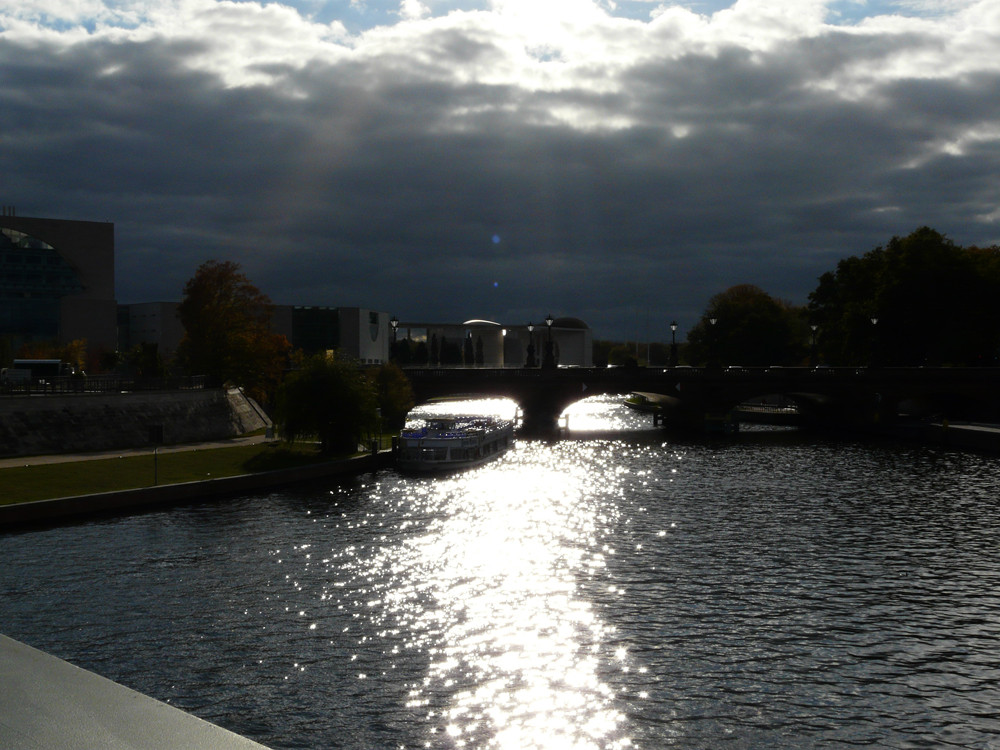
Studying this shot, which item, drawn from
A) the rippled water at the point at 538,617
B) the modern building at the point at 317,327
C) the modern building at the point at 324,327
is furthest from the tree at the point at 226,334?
the modern building at the point at 324,327

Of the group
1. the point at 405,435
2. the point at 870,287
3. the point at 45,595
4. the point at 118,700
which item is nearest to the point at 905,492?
the point at 405,435

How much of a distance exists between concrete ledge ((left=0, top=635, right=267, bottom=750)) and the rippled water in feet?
12.5

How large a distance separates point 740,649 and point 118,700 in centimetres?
1683

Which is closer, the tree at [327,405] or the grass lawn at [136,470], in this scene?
the grass lawn at [136,470]

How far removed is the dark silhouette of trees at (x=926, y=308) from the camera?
120875 mm

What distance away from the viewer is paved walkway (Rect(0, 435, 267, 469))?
5498cm

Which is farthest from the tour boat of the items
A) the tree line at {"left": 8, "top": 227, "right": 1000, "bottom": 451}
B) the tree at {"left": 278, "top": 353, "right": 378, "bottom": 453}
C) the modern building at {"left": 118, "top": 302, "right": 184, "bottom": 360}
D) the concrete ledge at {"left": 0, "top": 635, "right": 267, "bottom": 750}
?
the concrete ledge at {"left": 0, "top": 635, "right": 267, "bottom": 750}

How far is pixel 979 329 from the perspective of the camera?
11969 cm

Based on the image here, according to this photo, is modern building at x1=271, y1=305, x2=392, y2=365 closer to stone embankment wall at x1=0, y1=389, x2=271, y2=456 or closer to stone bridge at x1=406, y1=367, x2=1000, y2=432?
stone bridge at x1=406, y1=367, x2=1000, y2=432

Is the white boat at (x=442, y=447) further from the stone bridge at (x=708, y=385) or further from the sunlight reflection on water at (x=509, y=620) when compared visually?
the stone bridge at (x=708, y=385)

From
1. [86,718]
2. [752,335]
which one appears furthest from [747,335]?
[86,718]

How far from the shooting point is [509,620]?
98.5ft

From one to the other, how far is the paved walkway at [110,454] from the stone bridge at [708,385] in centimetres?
3612

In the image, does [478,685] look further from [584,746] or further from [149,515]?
[149,515]
